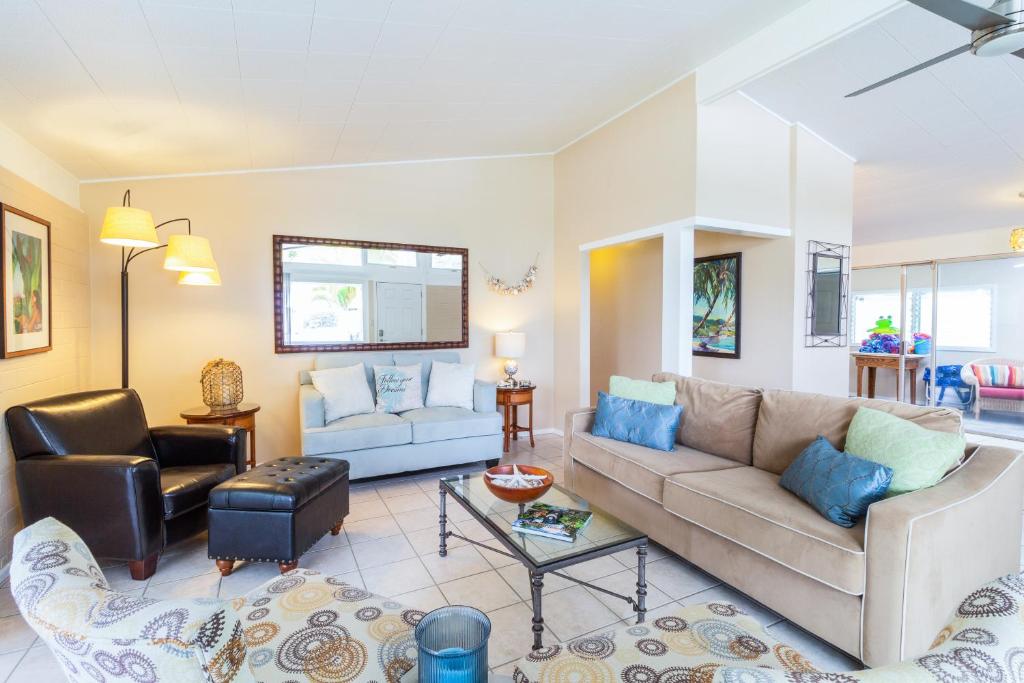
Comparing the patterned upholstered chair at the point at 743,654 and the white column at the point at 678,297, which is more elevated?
the white column at the point at 678,297

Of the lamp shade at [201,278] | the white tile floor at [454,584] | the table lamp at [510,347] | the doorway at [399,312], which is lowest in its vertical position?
the white tile floor at [454,584]

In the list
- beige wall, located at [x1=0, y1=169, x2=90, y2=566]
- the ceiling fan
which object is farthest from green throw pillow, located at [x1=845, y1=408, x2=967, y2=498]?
beige wall, located at [x1=0, y1=169, x2=90, y2=566]

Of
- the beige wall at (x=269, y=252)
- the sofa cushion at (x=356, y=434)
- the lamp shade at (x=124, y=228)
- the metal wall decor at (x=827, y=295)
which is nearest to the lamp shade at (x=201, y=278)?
the beige wall at (x=269, y=252)

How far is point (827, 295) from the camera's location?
4418 millimetres

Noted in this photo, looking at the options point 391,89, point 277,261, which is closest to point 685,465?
point 391,89

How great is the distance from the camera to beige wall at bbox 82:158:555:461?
13.0ft

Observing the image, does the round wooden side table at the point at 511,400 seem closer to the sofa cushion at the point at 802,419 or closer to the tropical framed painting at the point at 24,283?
the sofa cushion at the point at 802,419

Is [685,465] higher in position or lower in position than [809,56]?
lower

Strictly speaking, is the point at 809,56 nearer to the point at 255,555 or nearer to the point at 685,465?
the point at 685,465

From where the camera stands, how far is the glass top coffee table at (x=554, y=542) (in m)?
1.84

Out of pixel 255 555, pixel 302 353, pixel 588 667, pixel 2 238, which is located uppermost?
pixel 2 238

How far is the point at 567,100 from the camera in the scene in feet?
13.2

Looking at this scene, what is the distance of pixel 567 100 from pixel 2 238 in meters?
3.66

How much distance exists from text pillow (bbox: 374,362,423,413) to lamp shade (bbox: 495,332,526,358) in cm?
94
